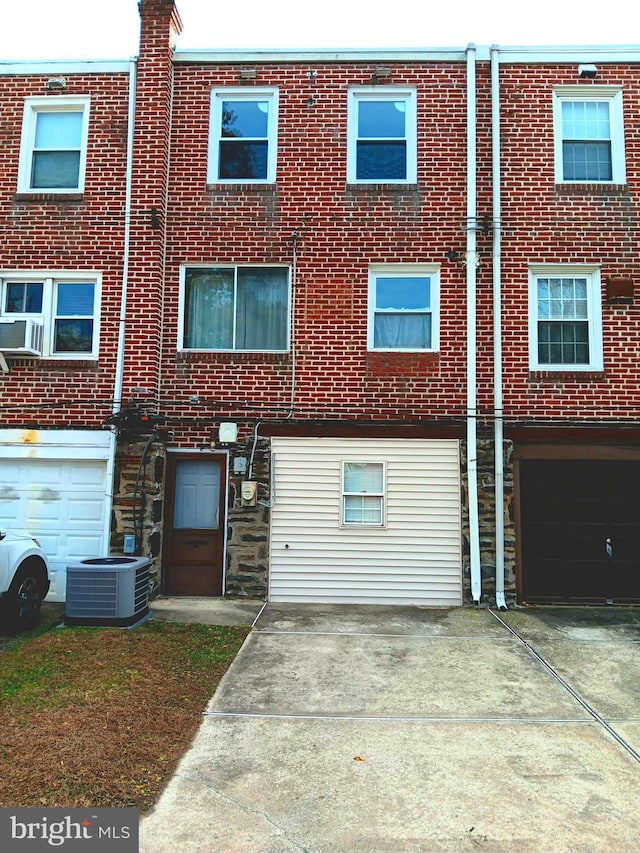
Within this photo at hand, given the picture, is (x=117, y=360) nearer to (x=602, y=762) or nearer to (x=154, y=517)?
(x=154, y=517)

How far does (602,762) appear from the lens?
4445 mm

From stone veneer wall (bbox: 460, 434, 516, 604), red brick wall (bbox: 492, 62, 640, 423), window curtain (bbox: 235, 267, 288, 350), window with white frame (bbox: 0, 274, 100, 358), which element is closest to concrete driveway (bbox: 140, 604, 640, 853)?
stone veneer wall (bbox: 460, 434, 516, 604)

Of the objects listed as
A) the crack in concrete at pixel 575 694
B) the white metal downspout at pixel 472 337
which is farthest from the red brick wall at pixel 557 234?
the crack in concrete at pixel 575 694

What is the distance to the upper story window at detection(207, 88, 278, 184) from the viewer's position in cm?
1002

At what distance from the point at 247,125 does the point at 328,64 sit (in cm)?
161

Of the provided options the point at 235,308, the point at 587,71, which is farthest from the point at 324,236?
the point at 587,71

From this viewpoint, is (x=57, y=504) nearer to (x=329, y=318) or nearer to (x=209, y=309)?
(x=209, y=309)

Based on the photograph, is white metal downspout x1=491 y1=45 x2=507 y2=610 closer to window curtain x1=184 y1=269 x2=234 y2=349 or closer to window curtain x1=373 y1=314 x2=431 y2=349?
window curtain x1=373 y1=314 x2=431 y2=349

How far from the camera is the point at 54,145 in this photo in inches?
398

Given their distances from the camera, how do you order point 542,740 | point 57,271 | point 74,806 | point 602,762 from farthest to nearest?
point 57,271 → point 542,740 → point 602,762 → point 74,806

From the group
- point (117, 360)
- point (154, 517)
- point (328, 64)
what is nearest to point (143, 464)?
point (154, 517)

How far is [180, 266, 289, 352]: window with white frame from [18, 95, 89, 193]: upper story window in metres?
Answer: 2.51

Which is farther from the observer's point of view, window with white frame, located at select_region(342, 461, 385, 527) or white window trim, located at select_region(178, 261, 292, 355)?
white window trim, located at select_region(178, 261, 292, 355)

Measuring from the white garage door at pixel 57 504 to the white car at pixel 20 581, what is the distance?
4.21ft
